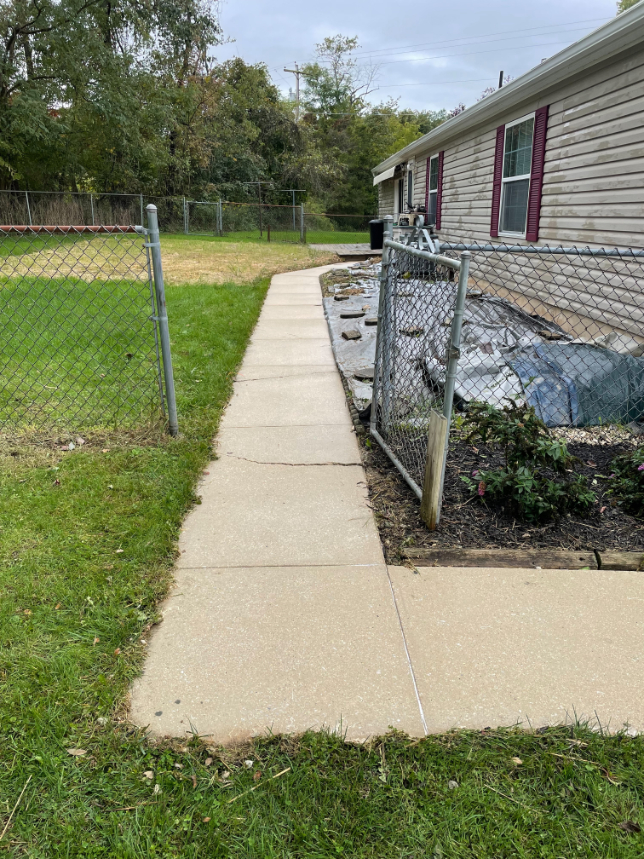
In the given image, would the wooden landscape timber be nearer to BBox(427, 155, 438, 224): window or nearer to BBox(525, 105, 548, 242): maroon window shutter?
BBox(525, 105, 548, 242): maroon window shutter

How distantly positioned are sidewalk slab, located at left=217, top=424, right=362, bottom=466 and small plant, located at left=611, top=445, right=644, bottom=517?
1.52 meters

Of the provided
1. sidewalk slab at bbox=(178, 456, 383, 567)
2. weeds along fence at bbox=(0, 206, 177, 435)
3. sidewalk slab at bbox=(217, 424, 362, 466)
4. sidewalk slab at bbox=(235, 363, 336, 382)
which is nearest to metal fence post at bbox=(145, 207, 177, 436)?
weeds along fence at bbox=(0, 206, 177, 435)

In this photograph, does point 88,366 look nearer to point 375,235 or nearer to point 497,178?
point 375,235

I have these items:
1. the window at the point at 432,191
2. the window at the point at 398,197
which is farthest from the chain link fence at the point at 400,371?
the window at the point at 398,197

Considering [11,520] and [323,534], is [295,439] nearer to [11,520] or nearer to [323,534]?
[323,534]

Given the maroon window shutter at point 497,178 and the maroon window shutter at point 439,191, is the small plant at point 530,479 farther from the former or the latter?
the maroon window shutter at point 439,191

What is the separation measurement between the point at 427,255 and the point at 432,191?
40.7 feet

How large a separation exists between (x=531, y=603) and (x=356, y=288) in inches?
331

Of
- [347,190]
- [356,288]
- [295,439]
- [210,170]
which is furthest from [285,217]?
[295,439]

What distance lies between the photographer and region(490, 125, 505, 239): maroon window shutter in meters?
9.09

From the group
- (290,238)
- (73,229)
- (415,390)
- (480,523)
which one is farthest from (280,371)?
(290,238)

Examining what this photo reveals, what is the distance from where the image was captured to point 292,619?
241 cm

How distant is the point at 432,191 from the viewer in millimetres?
14344

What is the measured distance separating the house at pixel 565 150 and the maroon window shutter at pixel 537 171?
12 mm
